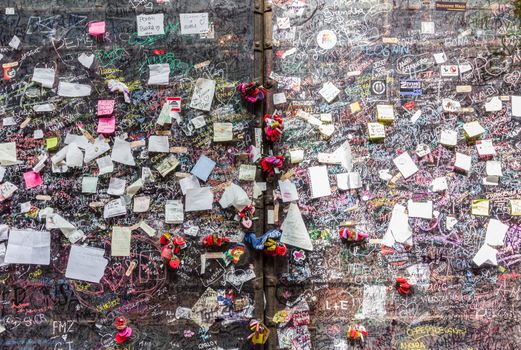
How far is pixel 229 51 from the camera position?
10.0 feet

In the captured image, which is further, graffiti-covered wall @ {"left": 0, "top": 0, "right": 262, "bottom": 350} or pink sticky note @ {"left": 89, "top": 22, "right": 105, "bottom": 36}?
pink sticky note @ {"left": 89, "top": 22, "right": 105, "bottom": 36}

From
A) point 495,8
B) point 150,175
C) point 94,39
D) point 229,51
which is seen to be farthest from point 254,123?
point 495,8

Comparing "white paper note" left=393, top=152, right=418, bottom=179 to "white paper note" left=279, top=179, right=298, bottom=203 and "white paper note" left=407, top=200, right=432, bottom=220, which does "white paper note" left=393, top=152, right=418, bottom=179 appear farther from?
"white paper note" left=279, top=179, right=298, bottom=203

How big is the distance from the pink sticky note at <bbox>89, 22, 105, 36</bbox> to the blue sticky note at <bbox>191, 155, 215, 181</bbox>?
44.6 inches

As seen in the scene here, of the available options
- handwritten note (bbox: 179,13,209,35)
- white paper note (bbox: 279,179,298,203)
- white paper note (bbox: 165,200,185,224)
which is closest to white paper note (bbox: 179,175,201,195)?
white paper note (bbox: 165,200,185,224)

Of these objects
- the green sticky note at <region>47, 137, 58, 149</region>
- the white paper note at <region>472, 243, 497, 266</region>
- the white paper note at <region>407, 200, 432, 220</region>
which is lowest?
the white paper note at <region>472, 243, 497, 266</region>

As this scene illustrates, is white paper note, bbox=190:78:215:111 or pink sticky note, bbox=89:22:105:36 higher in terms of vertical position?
pink sticky note, bbox=89:22:105:36

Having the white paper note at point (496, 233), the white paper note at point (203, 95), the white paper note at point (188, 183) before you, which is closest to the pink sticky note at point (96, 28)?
the white paper note at point (203, 95)

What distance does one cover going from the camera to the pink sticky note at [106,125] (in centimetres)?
300

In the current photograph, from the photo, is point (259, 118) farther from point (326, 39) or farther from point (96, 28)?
point (96, 28)

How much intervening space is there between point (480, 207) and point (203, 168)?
1.92m

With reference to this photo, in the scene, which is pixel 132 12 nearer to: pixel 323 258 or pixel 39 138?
pixel 39 138

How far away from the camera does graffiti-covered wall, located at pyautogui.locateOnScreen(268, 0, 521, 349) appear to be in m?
2.95

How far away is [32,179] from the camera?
2.98 m
